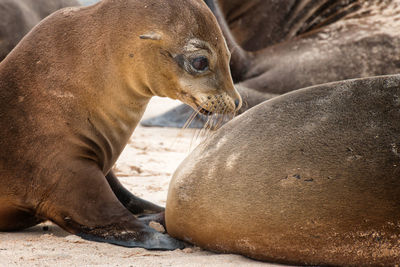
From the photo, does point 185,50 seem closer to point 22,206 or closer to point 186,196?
point 186,196

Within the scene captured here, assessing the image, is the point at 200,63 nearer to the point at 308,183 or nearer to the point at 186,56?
the point at 186,56

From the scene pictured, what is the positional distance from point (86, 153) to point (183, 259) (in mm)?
822

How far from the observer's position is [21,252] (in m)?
2.59

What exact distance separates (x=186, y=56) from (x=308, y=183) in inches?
39.2

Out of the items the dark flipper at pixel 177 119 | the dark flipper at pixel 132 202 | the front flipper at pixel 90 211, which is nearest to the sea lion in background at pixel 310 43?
the dark flipper at pixel 177 119

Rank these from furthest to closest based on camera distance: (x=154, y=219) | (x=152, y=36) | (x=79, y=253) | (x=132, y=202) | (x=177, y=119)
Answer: (x=177, y=119) → (x=132, y=202) → (x=154, y=219) → (x=152, y=36) → (x=79, y=253)

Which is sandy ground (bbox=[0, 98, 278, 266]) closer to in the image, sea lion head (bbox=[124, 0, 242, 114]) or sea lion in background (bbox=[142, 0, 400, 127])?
sea lion head (bbox=[124, 0, 242, 114])

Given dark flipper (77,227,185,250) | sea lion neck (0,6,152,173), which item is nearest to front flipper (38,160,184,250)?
dark flipper (77,227,185,250)

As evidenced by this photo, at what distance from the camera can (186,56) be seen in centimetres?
302

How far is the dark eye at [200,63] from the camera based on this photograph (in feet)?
9.89

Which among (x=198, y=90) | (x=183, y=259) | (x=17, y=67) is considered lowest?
(x=183, y=259)

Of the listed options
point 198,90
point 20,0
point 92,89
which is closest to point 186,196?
point 198,90

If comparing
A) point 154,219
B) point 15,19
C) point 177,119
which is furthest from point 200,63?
point 177,119

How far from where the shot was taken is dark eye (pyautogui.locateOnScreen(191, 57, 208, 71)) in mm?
3016
